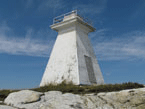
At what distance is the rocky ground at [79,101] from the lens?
25.9ft

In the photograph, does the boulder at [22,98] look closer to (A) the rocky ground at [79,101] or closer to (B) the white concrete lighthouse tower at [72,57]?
(A) the rocky ground at [79,101]

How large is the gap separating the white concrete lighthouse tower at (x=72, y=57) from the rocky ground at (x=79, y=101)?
22.3 ft

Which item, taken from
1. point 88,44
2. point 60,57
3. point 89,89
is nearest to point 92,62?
point 88,44

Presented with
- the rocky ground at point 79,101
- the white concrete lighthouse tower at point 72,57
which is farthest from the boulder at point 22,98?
the white concrete lighthouse tower at point 72,57

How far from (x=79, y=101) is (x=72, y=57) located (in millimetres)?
9380

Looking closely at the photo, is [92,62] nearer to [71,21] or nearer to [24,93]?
[71,21]

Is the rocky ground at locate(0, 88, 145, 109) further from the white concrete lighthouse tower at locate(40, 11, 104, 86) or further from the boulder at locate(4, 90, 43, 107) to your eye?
the white concrete lighthouse tower at locate(40, 11, 104, 86)

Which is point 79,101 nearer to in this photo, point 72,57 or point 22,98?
point 22,98

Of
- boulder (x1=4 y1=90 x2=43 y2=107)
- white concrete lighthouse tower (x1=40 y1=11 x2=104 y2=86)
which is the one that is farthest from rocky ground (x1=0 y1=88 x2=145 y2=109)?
white concrete lighthouse tower (x1=40 y1=11 x2=104 y2=86)

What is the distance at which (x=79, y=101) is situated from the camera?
27.1 ft

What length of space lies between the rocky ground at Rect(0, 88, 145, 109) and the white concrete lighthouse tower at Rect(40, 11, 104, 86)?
6.81 metres

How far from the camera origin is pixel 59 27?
794 inches

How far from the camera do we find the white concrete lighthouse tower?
55.0ft

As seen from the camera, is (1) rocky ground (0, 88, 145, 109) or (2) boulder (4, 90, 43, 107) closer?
(1) rocky ground (0, 88, 145, 109)
